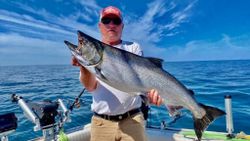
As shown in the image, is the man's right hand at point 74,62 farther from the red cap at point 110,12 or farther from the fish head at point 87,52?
the red cap at point 110,12

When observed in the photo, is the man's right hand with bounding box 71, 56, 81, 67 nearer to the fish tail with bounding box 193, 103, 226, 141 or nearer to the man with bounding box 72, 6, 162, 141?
the man with bounding box 72, 6, 162, 141

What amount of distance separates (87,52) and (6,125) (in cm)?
184

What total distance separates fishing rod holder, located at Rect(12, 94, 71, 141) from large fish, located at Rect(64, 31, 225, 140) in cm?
198

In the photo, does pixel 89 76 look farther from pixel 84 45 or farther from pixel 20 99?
pixel 20 99

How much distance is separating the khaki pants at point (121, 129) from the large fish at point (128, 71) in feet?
1.62

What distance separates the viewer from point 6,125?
357 centimetres

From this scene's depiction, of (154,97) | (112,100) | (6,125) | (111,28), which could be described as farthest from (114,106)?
(6,125)

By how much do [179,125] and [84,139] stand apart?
491cm

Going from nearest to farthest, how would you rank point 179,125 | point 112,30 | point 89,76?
1. point 89,76
2. point 112,30
3. point 179,125

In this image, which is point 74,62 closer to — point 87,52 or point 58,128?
point 87,52

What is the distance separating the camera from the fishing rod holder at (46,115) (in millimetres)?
4062

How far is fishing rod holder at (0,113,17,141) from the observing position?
11.6 feet

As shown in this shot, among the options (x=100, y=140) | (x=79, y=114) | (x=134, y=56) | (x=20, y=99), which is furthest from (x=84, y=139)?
→ (x=79, y=114)

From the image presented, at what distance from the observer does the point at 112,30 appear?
2922 mm
